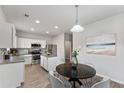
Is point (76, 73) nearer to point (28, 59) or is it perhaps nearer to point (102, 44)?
point (102, 44)

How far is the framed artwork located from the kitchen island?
2871 millimetres

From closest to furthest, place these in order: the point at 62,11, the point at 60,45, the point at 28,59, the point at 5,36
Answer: the point at 5,36
the point at 62,11
the point at 28,59
the point at 60,45

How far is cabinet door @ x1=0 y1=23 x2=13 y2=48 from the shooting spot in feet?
6.87

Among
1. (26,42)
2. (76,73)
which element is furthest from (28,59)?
(76,73)

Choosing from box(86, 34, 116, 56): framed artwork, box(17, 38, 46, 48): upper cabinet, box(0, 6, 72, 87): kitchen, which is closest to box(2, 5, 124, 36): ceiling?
box(86, 34, 116, 56): framed artwork

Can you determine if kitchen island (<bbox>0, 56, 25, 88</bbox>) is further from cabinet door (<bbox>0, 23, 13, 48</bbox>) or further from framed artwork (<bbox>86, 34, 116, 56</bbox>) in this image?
framed artwork (<bbox>86, 34, 116, 56</bbox>)

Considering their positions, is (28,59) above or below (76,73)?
below

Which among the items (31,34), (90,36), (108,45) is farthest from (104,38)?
(31,34)

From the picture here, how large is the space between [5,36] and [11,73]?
3.40 ft

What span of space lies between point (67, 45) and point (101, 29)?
3.57 metres

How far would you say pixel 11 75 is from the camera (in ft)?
8.16

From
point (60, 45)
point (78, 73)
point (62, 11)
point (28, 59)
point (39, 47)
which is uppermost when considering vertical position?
point (62, 11)

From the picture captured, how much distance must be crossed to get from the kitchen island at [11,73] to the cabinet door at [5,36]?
20.6 inches

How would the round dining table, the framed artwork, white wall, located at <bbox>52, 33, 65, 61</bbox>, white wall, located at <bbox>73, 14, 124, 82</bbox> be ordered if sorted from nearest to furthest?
1. the round dining table
2. white wall, located at <bbox>73, 14, 124, 82</bbox>
3. the framed artwork
4. white wall, located at <bbox>52, 33, 65, 61</bbox>
